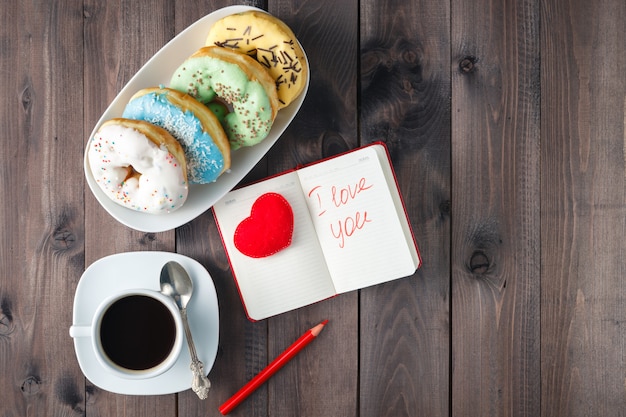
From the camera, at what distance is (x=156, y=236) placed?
2.74ft

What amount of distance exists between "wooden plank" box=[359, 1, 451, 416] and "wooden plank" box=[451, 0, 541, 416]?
0.07ft

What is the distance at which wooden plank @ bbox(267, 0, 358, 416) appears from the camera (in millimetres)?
836

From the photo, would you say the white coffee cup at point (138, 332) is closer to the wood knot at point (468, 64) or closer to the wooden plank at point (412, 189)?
the wooden plank at point (412, 189)

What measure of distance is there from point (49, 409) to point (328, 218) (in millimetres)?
535

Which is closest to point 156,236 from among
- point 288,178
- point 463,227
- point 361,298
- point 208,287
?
point 208,287

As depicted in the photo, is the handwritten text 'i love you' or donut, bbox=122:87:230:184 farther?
the handwritten text 'i love you'

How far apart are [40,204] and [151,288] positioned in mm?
233

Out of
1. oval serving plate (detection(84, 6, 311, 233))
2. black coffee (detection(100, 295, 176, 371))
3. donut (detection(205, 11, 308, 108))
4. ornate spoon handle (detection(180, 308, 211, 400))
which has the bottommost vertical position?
ornate spoon handle (detection(180, 308, 211, 400))

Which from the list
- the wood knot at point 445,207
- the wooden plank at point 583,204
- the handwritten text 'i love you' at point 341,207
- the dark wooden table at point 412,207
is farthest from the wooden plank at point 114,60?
the wooden plank at point 583,204

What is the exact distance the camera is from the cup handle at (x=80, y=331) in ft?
2.43

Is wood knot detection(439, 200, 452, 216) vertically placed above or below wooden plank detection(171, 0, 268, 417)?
above

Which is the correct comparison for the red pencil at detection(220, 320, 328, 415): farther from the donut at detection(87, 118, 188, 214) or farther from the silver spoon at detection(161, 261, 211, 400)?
the donut at detection(87, 118, 188, 214)

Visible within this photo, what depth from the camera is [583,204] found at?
86cm

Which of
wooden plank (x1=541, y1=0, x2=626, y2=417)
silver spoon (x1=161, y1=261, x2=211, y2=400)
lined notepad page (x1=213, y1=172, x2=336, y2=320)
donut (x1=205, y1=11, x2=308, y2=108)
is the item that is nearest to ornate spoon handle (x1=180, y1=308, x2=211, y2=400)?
silver spoon (x1=161, y1=261, x2=211, y2=400)
